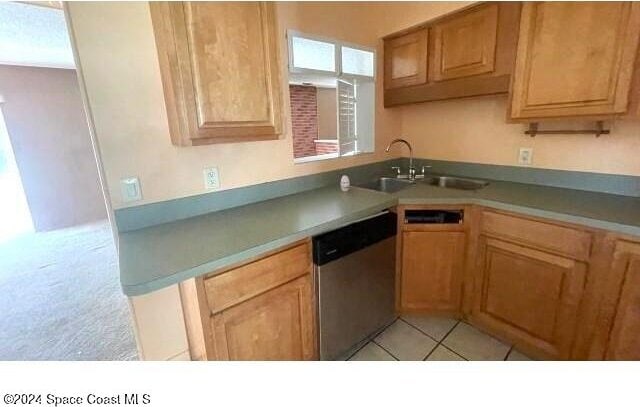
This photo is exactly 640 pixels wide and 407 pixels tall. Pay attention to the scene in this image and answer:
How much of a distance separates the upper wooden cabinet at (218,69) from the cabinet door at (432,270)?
3.65 feet

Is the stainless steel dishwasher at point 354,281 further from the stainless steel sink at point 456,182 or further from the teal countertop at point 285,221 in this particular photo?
the stainless steel sink at point 456,182

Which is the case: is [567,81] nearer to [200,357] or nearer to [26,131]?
[200,357]

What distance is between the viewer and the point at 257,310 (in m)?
1.17

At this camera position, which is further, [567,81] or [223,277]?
[567,81]

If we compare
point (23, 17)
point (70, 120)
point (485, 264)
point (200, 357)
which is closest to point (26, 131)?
point (70, 120)

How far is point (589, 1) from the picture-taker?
1265mm

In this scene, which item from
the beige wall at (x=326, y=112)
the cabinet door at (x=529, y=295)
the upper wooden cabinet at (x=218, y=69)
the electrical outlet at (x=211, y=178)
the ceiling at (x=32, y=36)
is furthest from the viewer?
the beige wall at (x=326, y=112)

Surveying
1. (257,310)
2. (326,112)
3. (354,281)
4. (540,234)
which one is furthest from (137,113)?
(326,112)

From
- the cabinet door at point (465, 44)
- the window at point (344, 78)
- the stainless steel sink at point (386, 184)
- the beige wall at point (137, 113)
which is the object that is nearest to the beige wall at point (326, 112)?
the window at point (344, 78)

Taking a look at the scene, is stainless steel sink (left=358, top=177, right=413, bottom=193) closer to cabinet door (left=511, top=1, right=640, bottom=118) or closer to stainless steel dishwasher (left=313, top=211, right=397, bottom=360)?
stainless steel dishwasher (left=313, top=211, right=397, bottom=360)

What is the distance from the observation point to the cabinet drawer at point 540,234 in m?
1.28

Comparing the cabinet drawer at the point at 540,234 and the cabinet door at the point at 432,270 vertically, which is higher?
the cabinet drawer at the point at 540,234

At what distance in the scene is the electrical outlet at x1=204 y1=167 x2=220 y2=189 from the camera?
151cm

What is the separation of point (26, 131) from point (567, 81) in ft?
19.2
